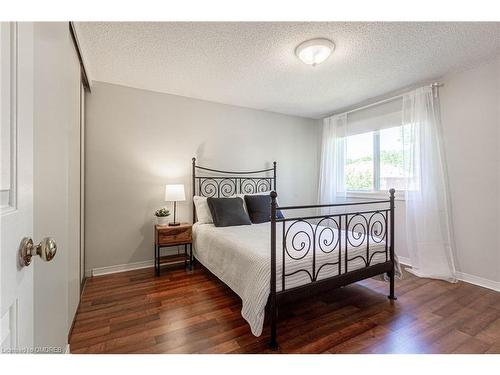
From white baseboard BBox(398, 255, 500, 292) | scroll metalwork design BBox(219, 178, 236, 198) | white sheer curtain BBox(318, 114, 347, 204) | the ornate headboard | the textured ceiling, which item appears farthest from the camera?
white sheer curtain BBox(318, 114, 347, 204)

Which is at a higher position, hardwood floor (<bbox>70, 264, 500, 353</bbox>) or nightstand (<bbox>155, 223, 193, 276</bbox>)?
nightstand (<bbox>155, 223, 193, 276</bbox>)

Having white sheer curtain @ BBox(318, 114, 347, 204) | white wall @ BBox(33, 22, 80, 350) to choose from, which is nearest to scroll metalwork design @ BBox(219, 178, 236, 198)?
white sheer curtain @ BBox(318, 114, 347, 204)

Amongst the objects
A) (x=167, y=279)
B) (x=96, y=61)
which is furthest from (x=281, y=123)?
(x=167, y=279)

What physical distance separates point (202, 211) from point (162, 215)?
51 cm

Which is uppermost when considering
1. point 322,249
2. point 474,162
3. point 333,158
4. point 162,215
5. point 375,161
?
point 333,158

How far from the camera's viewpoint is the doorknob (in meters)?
0.61

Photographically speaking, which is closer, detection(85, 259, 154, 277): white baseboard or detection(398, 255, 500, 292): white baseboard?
detection(398, 255, 500, 292): white baseboard

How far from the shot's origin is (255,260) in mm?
1812

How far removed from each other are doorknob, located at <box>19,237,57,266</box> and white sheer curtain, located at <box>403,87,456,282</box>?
3524 mm

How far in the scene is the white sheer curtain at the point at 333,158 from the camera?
4012 mm

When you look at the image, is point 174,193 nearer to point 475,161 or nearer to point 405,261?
point 405,261

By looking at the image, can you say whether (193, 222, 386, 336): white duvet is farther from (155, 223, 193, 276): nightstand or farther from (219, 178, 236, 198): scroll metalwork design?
(219, 178, 236, 198): scroll metalwork design

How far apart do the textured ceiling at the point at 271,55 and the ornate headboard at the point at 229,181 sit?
46.0 inches

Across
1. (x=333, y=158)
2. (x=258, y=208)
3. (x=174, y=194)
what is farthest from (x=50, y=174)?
(x=333, y=158)
